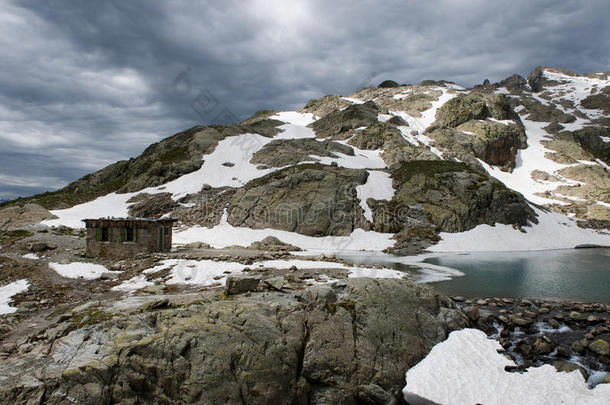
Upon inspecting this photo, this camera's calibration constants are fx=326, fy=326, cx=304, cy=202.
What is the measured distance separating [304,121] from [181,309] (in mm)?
131417

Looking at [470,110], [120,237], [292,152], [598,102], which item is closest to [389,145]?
[292,152]

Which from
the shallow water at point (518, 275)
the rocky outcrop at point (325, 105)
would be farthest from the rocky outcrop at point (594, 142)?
the shallow water at point (518, 275)

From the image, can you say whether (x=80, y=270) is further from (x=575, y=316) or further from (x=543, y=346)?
(x=575, y=316)

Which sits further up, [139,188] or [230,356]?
[139,188]

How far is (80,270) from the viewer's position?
81.4 feet

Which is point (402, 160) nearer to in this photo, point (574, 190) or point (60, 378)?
point (574, 190)

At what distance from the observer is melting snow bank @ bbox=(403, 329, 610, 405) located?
10.2 meters

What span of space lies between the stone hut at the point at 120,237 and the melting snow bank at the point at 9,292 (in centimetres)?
845

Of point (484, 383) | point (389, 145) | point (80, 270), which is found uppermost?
point (389, 145)

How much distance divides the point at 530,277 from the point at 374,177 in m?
38.7

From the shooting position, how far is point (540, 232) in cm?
5784

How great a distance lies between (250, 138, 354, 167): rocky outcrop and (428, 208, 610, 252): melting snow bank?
35988mm

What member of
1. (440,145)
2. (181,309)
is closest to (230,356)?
(181,309)

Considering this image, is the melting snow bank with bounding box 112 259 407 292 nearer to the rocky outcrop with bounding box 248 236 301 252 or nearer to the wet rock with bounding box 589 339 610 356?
the rocky outcrop with bounding box 248 236 301 252
